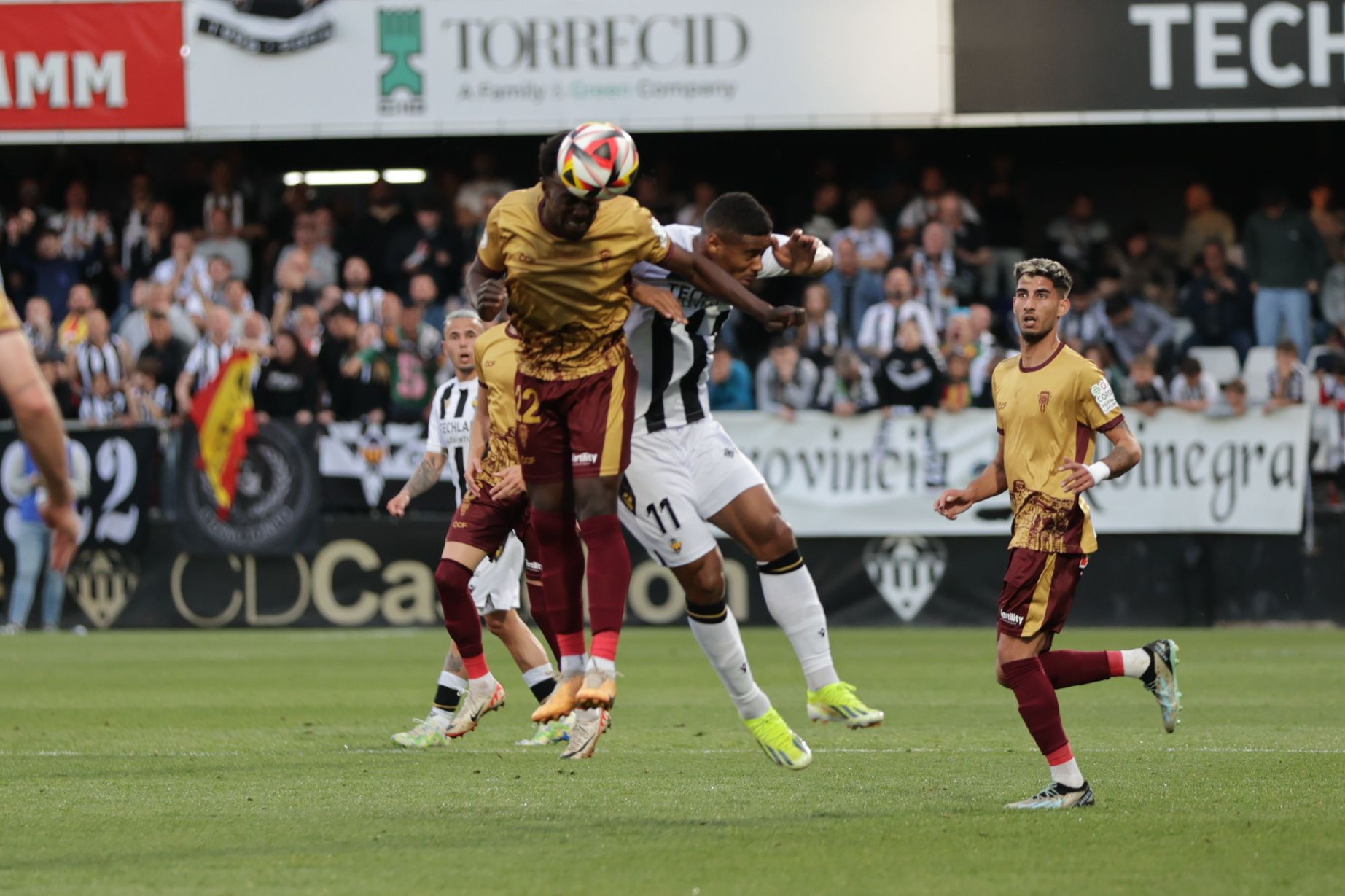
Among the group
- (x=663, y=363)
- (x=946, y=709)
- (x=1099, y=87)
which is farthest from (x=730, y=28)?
(x=663, y=363)

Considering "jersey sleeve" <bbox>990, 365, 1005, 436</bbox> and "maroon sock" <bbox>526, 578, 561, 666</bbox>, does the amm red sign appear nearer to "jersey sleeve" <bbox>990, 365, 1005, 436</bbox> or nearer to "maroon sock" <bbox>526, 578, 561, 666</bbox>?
"maroon sock" <bbox>526, 578, 561, 666</bbox>

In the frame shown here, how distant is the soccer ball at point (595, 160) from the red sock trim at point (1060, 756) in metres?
2.70

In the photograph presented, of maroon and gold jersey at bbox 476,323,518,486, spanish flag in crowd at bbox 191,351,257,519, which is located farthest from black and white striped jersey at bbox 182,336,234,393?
maroon and gold jersey at bbox 476,323,518,486

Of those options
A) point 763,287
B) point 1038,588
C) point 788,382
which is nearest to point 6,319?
point 1038,588

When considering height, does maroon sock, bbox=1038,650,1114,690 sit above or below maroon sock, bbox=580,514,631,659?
below

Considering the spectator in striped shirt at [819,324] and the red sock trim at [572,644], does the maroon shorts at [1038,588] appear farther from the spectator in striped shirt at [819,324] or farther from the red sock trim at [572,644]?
the spectator in striped shirt at [819,324]

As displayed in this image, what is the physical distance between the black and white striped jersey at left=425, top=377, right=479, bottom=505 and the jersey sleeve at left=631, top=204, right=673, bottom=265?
3.36m

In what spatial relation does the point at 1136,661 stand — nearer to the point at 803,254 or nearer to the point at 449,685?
the point at 803,254

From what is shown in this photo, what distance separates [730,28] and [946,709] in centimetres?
1067

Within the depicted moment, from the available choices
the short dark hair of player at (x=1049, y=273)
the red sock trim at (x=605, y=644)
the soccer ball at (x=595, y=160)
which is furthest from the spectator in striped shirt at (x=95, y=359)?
the short dark hair of player at (x=1049, y=273)

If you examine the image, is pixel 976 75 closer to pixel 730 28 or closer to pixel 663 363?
pixel 730 28

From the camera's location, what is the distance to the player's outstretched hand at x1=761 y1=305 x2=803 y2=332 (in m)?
7.45

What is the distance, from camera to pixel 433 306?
20.2 meters

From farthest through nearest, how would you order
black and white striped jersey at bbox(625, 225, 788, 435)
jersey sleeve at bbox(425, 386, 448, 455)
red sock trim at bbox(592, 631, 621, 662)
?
jersey sleeve at bbox(425, 386, 448, 455), black and white striped jersey at bbox(625, 225, 788, 435), red sock trim at bbox(592, 631, 621, 662)
